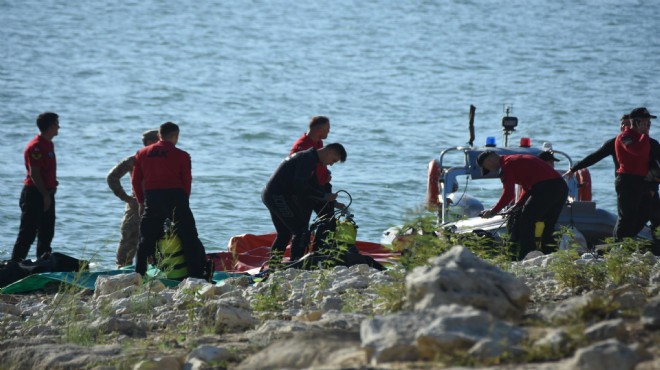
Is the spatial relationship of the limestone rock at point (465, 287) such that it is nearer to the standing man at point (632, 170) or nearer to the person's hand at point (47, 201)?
the standing man at point (632, 170)

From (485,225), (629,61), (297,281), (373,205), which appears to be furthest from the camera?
(629,61)

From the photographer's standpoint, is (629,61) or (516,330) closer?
(516,330)

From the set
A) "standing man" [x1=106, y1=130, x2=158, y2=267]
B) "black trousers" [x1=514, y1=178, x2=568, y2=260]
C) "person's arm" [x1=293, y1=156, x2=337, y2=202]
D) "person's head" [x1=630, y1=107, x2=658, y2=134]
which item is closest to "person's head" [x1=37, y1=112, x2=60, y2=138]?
"standing man" [x1=106, y1=130, x2=158, y2=267]

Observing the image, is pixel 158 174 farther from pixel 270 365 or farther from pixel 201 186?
pixel 201 186

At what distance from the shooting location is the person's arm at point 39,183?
36.4 feet

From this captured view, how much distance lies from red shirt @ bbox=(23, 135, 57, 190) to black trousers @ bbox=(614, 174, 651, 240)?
4743 millimetres

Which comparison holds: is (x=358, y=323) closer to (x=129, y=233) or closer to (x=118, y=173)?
(x=118, y=173)

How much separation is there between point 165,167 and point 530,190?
2.78 m

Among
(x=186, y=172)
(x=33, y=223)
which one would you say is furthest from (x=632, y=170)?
(x=33, y=223)

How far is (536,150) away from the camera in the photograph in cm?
1305

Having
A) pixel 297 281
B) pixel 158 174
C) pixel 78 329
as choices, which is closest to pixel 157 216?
pixel 158 174

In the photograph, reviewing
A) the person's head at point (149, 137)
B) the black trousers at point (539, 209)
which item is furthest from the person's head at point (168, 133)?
the black trousers at point (539, 209)

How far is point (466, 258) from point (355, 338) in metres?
0.61

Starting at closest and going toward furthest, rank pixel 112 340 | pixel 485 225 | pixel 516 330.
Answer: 1. pixel 516 330
2. pixel 112 340
3. pixel 485 225
